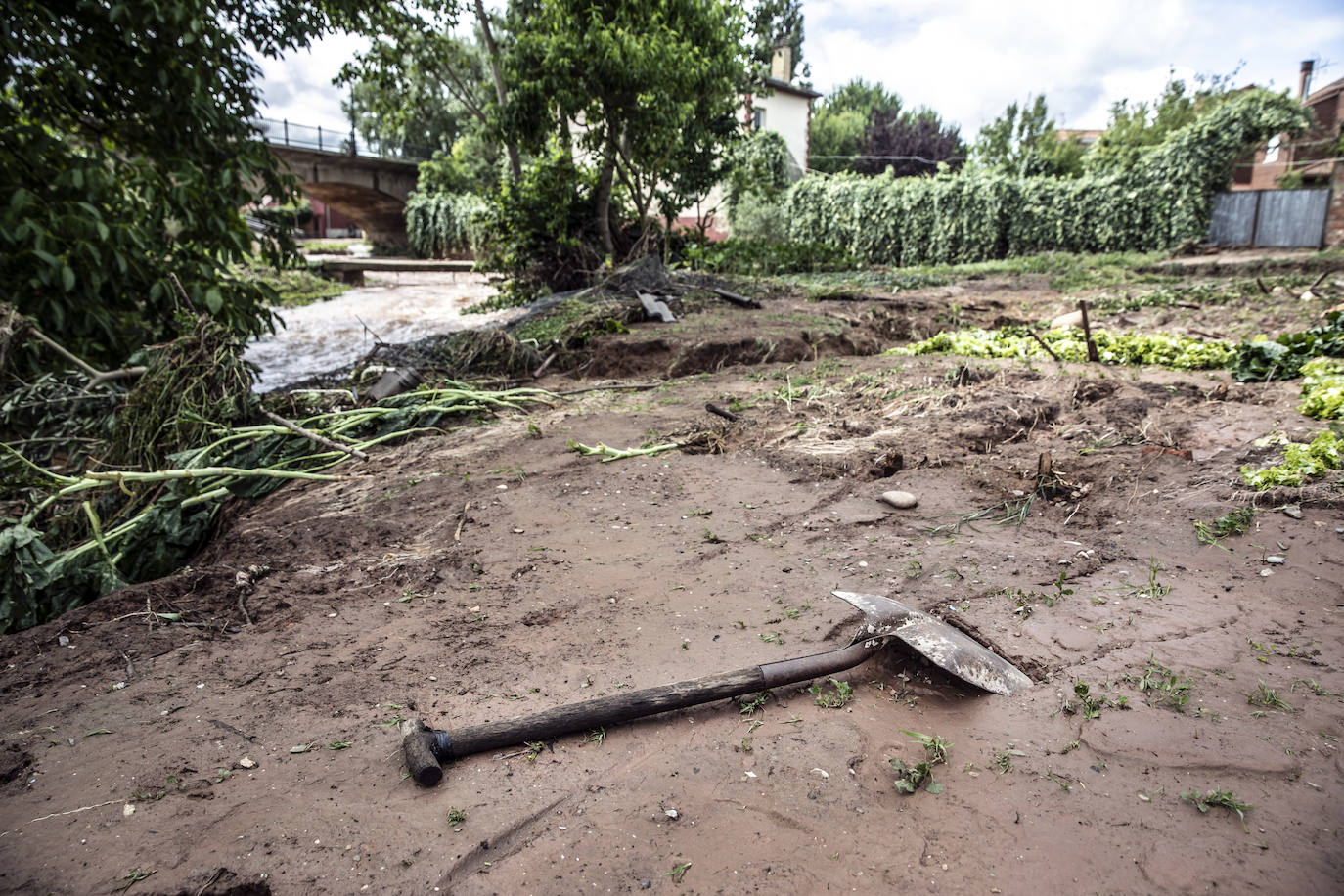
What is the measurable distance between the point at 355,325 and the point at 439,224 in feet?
62.1

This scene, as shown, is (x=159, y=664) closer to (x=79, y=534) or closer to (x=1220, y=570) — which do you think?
(x=79, y=534)

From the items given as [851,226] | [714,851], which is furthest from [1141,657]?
[851,226]

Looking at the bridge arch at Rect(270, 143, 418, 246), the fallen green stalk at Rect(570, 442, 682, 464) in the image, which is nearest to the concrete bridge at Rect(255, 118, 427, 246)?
the bridge arch at Rect(270, 143, 418, 246)

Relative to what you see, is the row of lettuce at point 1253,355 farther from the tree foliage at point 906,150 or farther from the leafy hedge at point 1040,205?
the tree foliage at point 906,150

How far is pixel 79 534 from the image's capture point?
4.29 meters

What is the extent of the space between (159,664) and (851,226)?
21.2 meters

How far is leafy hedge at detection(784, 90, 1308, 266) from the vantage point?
15742mm

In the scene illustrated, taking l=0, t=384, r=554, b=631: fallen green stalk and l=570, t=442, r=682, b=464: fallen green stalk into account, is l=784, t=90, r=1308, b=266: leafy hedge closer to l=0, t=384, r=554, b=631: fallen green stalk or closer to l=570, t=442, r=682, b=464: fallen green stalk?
l=570, t=442, r=682, b=464: fallen green stalk

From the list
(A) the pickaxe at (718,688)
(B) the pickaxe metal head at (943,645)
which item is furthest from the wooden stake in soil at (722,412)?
(A) the pickaxe at (718,688)

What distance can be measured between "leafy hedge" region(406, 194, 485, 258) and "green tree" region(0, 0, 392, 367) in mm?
21917

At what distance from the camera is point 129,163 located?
20.1 feet

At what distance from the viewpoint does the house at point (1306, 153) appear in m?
17.4

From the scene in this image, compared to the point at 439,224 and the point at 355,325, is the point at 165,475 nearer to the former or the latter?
the point at 355,325

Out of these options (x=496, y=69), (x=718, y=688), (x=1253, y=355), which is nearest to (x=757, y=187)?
(x=496, y=69)
